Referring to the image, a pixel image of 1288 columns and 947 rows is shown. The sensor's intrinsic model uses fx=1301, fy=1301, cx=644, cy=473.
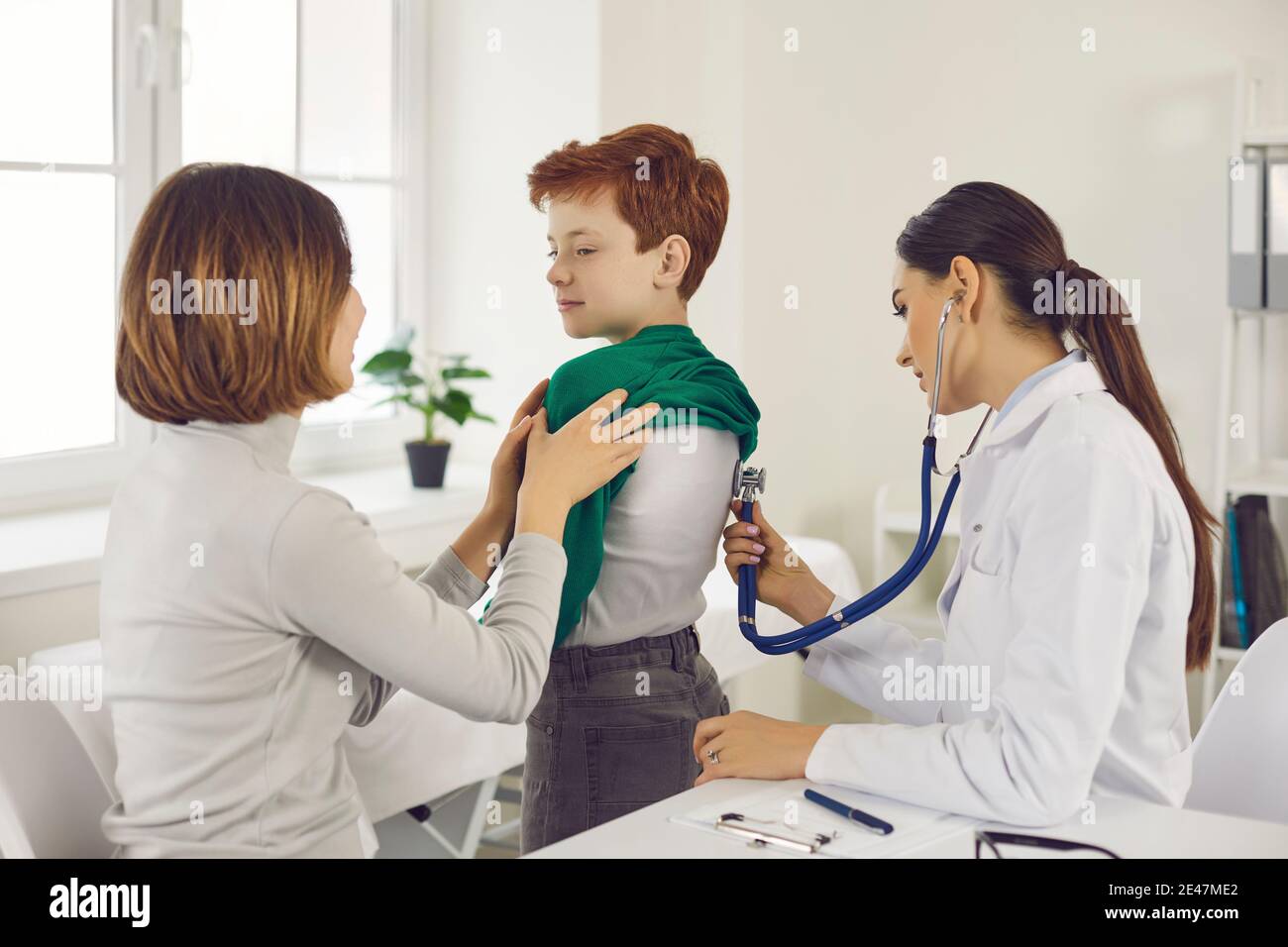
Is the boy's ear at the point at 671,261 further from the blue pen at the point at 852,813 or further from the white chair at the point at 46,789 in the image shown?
the white chair at the point at 46,789

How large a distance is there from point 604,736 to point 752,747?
6.8 inches

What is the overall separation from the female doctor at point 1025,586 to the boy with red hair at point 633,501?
0.30 ft

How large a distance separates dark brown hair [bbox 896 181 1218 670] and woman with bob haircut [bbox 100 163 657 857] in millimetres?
624

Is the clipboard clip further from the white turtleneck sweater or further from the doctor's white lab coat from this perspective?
the white turtleneck sweater

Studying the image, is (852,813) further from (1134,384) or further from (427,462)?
(427,462)

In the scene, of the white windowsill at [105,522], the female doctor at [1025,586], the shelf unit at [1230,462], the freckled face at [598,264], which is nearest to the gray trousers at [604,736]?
the female doctor at [1025,586]

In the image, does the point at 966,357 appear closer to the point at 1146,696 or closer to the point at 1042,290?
the point at 1042,290

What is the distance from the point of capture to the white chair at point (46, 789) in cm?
105

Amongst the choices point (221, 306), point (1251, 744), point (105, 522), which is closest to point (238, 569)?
point (221, 306)

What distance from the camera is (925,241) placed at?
1330mm

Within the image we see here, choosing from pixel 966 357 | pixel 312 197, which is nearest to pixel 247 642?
pixel 312 197

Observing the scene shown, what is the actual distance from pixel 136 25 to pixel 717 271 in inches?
51.3

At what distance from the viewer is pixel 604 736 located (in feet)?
4.22

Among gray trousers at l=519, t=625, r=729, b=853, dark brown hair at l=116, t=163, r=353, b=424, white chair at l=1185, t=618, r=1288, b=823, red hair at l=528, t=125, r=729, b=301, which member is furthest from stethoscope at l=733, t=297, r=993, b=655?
dark brown hair at l=116, t=163, r=353, b=424
